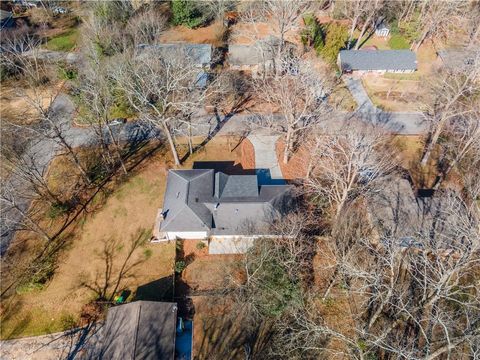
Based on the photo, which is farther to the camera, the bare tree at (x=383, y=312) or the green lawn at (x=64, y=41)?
the green lawn at (x=64, y=41)

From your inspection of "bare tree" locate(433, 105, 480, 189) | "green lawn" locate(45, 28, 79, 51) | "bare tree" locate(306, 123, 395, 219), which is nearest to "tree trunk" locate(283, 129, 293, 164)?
"bare tree" locate(306, 123, 395, 219)

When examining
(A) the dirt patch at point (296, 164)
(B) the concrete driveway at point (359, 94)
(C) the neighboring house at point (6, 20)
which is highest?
(C) the neighboring house at point (6, 20)

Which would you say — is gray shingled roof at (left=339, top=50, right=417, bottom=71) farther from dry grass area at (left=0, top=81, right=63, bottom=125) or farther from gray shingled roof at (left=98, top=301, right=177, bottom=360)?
dry grass area at (left=0, top=81, right=63, bottom=125)

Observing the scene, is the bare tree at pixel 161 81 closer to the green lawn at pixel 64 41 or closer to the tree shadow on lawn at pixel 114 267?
the tree shadow on lawn at pixel 114 267

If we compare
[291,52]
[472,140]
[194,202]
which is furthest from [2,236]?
[472,140]

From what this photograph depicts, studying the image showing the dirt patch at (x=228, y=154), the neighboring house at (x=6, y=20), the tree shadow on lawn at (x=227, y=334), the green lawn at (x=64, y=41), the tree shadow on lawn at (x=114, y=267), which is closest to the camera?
the tree shadow on lawn at (x=227, y=334)

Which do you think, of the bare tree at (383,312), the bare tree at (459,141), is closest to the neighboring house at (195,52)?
the bare tree at (383,312)

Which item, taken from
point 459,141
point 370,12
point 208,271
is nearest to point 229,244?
point 208,271

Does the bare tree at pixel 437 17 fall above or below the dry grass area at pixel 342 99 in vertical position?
above
